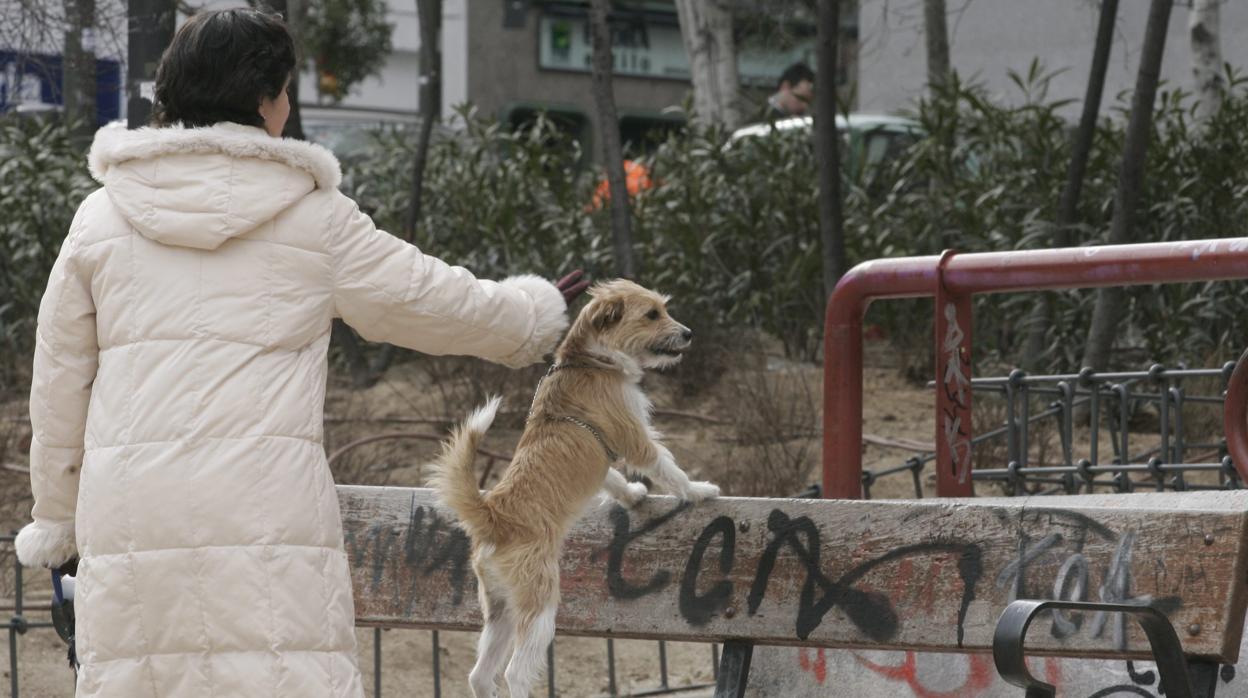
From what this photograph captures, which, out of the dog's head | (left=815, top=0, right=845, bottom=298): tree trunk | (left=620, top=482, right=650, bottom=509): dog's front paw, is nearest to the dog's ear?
the dog's head

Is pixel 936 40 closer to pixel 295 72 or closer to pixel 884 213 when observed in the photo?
pixel 884 213

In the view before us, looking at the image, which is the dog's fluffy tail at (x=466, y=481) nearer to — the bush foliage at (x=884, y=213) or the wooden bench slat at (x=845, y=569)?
the wooden bench slat at (x=845, y=569)

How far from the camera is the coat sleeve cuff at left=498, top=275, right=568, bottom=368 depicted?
11.4 feet

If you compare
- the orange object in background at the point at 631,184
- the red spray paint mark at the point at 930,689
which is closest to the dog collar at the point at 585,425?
the red spray paint mark at the point at 930,689

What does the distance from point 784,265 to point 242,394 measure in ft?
23.6

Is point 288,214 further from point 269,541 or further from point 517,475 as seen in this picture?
point 517,475

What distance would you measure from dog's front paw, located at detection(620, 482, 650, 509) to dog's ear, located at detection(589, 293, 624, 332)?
41cm

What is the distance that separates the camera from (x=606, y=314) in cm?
428

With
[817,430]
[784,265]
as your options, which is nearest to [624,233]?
[784,265]

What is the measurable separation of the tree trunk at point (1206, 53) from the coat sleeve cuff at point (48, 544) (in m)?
9.03

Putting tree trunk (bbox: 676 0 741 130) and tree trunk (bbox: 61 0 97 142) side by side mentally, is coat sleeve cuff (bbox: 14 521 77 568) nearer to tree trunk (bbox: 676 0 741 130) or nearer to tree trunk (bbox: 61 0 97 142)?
tree trunk (bbox: 61 0 97 142)

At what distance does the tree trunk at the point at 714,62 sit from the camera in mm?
13609

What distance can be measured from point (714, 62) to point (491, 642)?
1005 cm

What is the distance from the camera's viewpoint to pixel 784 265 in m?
10.0
